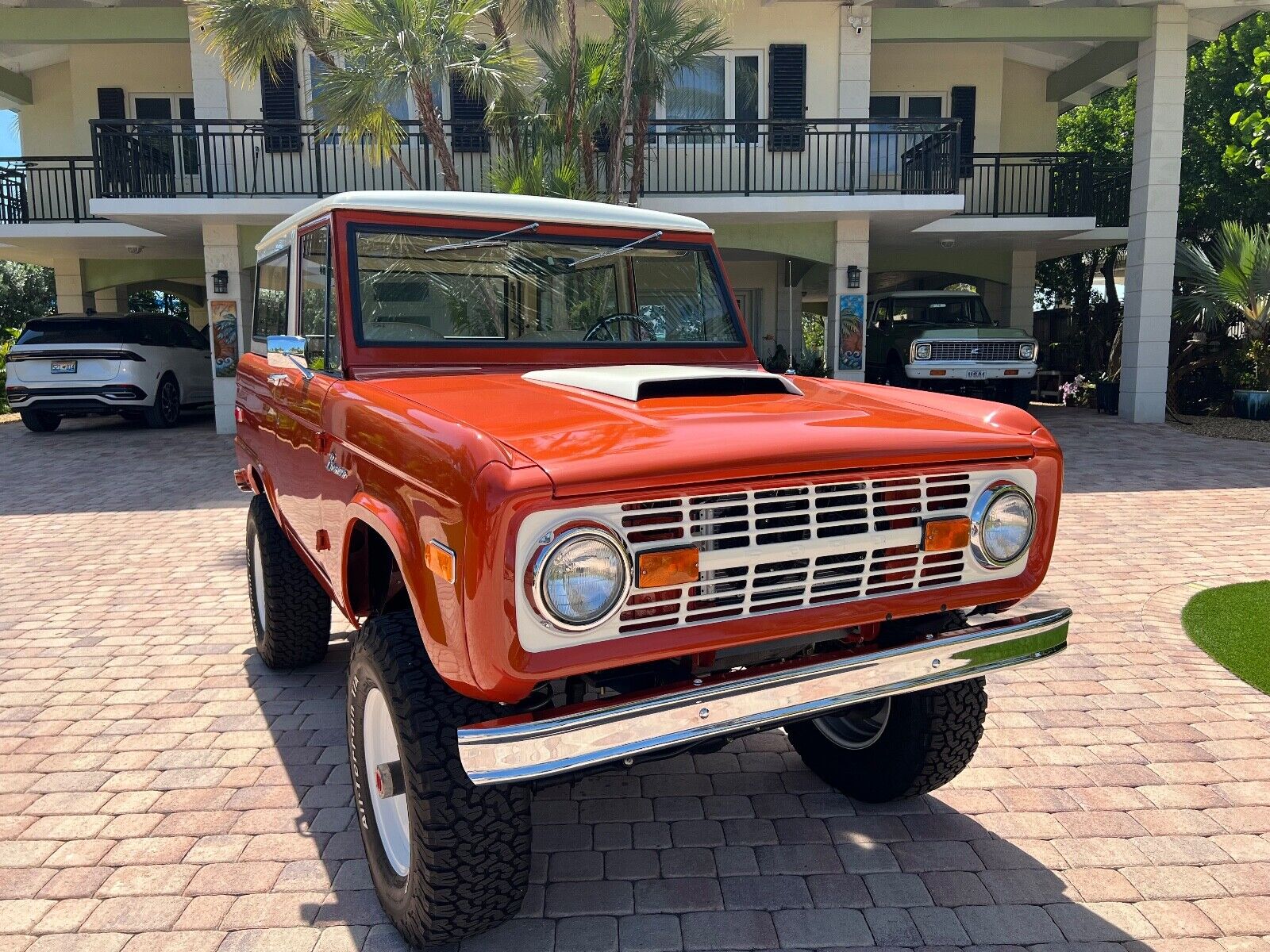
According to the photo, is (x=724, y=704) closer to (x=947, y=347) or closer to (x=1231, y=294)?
(x=947, y=347)

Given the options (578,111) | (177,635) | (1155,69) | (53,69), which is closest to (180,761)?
(177,635)

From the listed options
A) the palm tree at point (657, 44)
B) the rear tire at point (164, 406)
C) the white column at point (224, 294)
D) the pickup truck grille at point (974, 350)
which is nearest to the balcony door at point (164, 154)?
the white column at point (224, 294)

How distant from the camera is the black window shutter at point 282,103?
15523 mm

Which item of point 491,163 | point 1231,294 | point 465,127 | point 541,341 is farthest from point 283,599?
point 1231,294

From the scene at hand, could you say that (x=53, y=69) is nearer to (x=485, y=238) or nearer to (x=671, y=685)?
(x=485, y=238)

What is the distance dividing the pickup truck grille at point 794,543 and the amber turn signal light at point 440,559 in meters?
0.40

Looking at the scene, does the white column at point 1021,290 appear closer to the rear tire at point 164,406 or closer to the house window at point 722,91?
the house window at point 722,91

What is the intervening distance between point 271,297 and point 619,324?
1752 millimetres

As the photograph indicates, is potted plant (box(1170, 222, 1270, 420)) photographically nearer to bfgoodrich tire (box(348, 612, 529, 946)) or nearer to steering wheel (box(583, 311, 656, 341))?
steering wheel (box(583, 311, 656, 341))

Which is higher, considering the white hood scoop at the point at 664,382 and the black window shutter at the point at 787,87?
the black window shutter at the point at 787,87

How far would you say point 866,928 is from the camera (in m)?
2.81

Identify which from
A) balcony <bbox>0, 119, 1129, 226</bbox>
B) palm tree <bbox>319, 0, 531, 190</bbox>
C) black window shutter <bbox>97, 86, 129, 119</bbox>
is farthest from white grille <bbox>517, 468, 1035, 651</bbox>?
black window shutter <bbox>97, 86, 129, 119</bbox>

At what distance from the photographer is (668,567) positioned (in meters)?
2.28

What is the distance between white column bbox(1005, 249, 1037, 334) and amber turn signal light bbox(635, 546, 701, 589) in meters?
19.3
